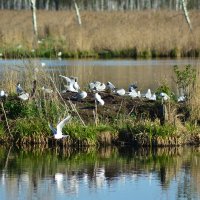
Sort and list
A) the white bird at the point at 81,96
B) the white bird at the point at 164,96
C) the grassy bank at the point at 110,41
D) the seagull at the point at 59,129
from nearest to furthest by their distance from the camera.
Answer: the seagull at the point at 59,129, the white bird at the point at 164,96, the white bird at the point at 81,96, the grassy bank at the point at 110,41

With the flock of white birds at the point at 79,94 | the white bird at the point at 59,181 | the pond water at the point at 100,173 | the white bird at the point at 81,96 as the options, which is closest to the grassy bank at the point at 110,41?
the flock of white birds at the point at 79,94

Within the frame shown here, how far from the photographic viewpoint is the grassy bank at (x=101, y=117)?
14.9m

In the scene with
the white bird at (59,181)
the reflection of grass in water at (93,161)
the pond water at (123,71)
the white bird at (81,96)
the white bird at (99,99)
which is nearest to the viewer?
the white bird at (59,181)

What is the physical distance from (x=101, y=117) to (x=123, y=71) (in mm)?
14462

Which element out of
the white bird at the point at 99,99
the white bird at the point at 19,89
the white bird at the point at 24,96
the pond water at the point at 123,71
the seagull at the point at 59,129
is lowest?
the pond water at the point at 123,71

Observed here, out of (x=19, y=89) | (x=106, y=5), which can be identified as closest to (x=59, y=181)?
(x=19, y=89)

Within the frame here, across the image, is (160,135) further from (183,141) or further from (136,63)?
(136,63)

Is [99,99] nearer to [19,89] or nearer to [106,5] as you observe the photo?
[19,89]

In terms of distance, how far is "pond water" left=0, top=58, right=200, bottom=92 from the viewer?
964 inches

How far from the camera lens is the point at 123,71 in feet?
100

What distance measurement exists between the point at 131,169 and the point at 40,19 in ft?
138

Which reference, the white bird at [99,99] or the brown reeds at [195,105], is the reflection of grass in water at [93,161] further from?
the white bird at [99,99]

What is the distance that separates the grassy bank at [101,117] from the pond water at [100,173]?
0.28 meters

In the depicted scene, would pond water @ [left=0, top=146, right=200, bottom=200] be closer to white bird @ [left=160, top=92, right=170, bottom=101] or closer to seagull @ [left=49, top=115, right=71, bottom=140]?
seagull @ [left=49, top=115, right=71, bottom=140]
